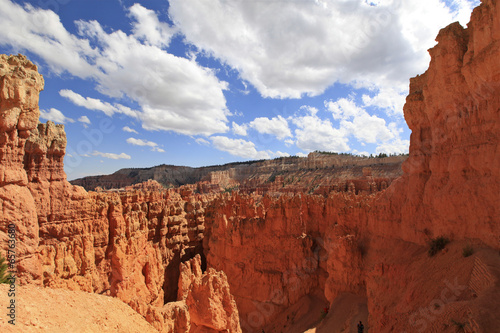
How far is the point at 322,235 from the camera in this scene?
2162cm

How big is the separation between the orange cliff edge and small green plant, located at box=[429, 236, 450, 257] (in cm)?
24

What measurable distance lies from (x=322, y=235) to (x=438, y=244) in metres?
12.0

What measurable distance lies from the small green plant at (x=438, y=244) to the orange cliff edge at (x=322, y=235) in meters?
0.24

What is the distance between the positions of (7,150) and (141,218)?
11.7 meters

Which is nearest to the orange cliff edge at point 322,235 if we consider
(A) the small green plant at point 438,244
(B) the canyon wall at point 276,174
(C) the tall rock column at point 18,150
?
(C) the tall rock column at point 18,150

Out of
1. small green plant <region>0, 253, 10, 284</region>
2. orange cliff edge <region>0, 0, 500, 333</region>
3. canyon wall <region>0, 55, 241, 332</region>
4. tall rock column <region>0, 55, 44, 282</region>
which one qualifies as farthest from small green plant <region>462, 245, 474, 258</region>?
tall rock column <region>0, 55, 44, 282</region>

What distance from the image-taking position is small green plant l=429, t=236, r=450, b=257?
9.80 metres

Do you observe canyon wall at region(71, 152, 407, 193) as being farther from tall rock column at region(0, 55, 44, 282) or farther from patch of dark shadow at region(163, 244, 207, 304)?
tall rock column at region(0, 55, 44, 282)

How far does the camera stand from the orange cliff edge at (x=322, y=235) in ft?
26.9

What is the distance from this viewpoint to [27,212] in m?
12.0

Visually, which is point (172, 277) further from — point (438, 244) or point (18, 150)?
point (438, 244)

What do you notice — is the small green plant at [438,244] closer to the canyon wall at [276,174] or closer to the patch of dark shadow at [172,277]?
the patch of dark shadow at [172,277]

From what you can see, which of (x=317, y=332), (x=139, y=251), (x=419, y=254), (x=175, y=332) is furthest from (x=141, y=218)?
(x=419, y=254)

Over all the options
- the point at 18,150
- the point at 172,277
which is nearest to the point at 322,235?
the point at 172,277
